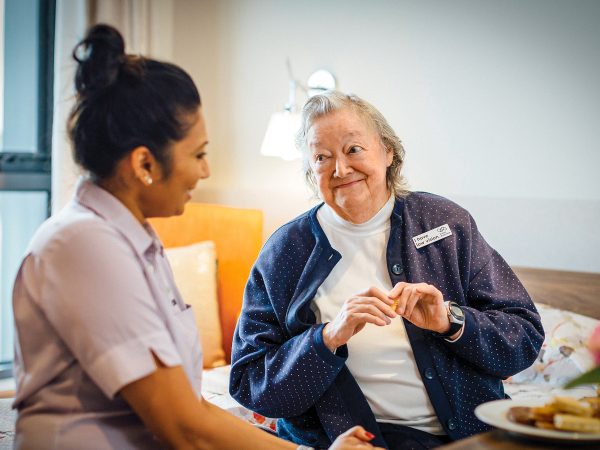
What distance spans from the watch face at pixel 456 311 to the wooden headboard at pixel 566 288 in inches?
49.4

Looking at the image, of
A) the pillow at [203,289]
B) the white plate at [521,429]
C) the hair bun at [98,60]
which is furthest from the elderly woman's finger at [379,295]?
the pillow at [203,289]

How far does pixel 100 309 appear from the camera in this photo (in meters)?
1.22

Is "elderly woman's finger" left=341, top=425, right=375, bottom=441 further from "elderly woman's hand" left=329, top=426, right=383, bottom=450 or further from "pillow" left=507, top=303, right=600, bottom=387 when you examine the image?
"pillow" left=507, top=303, right=600, bottom=387

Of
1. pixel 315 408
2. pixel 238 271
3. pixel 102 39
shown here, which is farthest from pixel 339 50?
pixel 102 39

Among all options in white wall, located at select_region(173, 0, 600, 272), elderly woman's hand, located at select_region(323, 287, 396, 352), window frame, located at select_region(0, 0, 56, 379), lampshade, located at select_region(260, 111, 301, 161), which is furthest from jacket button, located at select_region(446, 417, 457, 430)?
window frame, located at select_region(0, 0, 56, 379)

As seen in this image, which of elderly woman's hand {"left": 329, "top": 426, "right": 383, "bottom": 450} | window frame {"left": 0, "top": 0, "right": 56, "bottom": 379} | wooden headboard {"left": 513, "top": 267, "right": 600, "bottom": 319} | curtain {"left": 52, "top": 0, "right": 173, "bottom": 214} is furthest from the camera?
window frame {"left": 0, "top": 0, "right": 56, "bottom": 379}

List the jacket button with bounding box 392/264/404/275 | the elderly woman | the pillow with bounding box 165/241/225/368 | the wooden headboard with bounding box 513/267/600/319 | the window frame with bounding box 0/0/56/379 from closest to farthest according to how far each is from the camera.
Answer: the elderly woman, the jacket button with bounding box 392/264/404/275, the wooden headboard with bounding box 513/267/600/319, the pillow with bounding box 165/241/225/368, the window frame with bounding box 0/0/56/379

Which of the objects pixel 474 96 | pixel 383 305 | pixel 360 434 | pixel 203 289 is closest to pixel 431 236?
pixel 383 305

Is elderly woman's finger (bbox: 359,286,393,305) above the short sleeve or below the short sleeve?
below

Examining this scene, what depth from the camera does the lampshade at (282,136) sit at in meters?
3.61

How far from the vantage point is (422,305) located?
1.80 meters

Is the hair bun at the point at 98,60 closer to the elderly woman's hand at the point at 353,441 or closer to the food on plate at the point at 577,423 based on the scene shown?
the elderly woman's hand at the point at 353,441

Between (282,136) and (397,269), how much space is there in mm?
1762

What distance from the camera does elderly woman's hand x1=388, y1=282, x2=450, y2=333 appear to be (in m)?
1.74
